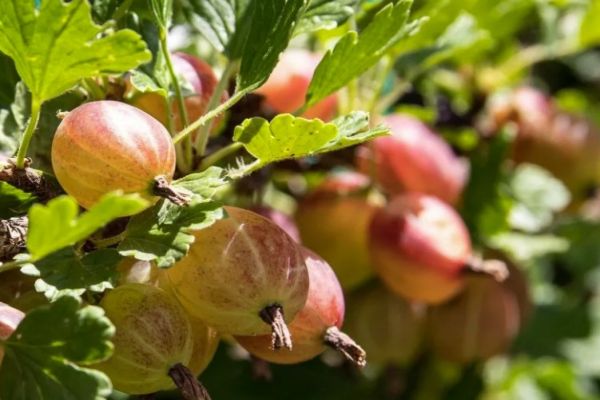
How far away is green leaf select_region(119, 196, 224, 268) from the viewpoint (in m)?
0.55

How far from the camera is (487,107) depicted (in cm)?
124

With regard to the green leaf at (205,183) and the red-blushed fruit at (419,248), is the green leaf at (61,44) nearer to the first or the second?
the green leaf at (205,183)

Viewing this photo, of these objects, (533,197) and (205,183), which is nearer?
(205,183)

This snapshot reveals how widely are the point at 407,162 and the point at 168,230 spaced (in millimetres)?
502

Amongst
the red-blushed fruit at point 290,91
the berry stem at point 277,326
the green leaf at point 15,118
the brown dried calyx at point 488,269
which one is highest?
the green leaf at point 15,118

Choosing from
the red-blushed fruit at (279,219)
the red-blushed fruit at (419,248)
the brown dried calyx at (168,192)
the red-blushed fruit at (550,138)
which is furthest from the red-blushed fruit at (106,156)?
the red-blushed fruit at (550,138)

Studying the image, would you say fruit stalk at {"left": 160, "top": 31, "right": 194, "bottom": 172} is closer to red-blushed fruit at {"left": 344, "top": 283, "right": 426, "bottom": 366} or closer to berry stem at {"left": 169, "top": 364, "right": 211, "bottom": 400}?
berry stem at {"left": 169, "top": 364, "right": 211, "bottom": 400}

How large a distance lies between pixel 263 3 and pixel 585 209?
0.89 m

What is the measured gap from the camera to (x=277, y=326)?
1.88ft

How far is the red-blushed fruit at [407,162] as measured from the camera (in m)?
1.03

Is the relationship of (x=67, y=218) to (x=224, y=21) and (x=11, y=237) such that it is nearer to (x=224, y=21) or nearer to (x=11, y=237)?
(x=11, y=237)

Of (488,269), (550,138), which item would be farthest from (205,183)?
(550,138)

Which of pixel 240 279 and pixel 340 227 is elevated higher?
pixel 240 279

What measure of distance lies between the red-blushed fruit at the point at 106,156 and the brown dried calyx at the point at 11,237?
37mm
